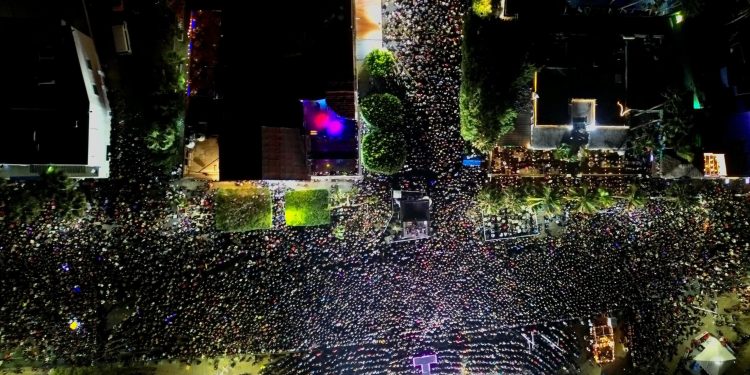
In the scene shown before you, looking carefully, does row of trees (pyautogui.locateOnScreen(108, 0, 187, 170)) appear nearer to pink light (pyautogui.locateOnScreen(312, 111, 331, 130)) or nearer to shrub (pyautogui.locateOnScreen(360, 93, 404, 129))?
pink light (pyautogui.locateOnScreen(312, 111, 331, 130))

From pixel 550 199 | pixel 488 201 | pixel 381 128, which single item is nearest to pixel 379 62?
pixel 381 128

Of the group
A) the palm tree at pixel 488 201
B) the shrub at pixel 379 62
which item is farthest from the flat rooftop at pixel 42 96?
the palm tree at pixel 488 201

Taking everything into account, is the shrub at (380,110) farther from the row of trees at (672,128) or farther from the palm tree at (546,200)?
the row of trees at (672,128)

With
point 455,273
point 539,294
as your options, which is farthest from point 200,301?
point 539,294

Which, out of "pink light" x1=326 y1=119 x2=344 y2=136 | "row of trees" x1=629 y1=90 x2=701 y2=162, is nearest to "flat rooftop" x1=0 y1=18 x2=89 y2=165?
"pink light" x1=326 y1=119 x2=344 y2=136

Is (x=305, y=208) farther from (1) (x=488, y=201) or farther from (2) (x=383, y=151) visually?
(1) (x=488, y=201)

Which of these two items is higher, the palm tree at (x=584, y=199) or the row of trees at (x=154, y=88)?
the row of trees at (x=154, y=88)
